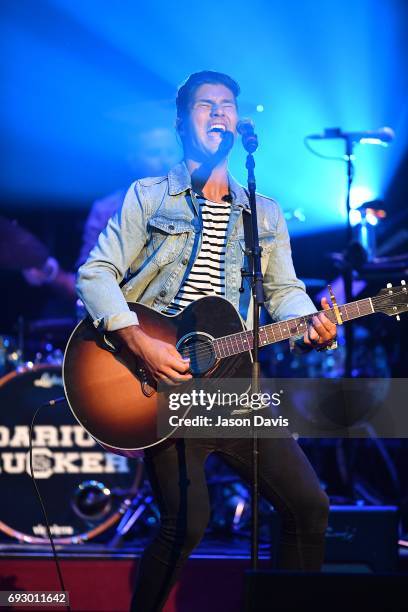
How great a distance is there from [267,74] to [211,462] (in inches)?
126

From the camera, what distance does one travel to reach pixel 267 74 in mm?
6227

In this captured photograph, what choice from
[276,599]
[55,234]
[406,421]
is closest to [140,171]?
[55,234]

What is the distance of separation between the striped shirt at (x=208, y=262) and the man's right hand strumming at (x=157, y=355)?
0.81 ft

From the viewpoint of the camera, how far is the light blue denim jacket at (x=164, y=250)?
350 centimetres

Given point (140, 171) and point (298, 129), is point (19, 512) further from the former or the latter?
point (298, 129)

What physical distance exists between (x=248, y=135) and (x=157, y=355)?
959mm

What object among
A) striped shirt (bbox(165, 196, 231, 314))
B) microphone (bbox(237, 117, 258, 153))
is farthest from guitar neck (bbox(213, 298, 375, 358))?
microphone (bbox(237, 117, 258, 153))

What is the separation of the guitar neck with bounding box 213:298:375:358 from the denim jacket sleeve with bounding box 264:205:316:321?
0.47 feet

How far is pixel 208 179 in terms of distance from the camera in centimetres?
368

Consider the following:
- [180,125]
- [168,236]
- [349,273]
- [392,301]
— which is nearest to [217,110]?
[180,125]

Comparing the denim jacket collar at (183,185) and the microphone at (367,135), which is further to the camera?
the microphone at (367,135)

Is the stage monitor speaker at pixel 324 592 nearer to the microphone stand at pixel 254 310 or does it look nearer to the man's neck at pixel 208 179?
the microphone stand at pixel 254 310

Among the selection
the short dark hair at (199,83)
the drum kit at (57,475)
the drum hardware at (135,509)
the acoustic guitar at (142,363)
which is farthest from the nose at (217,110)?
the drum hardware at (135,509)
